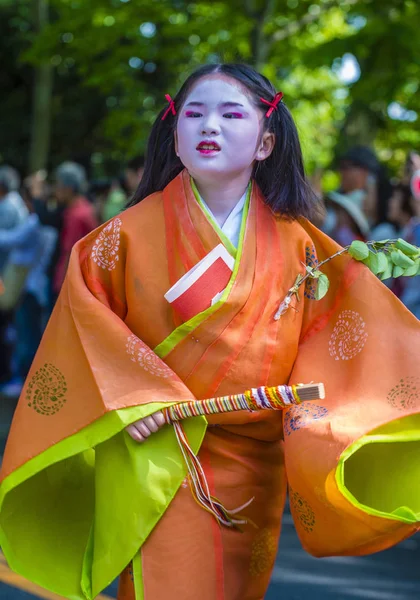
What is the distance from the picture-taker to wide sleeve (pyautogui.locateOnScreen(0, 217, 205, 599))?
9.76 ft

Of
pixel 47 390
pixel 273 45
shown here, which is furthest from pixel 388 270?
pixel 273 45

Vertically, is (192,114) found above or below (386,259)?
above

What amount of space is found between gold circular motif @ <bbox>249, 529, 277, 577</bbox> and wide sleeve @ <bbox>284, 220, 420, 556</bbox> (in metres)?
0.11

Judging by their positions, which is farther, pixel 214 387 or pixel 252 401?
pixel 214 387

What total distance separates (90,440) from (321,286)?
80 centimetres

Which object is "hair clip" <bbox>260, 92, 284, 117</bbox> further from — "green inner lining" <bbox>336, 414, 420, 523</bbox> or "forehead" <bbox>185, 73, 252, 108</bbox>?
"green inner lining" <bbox>336, 414, 420, 523</bbox>

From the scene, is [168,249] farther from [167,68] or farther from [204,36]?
[167,68]

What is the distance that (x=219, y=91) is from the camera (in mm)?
3133

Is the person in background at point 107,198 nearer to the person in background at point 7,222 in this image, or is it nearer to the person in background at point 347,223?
the person in background at point 7,222

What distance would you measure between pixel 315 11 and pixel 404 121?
1982mm

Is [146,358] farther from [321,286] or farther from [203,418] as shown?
[321,286]

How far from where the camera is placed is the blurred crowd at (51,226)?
7.15 metres

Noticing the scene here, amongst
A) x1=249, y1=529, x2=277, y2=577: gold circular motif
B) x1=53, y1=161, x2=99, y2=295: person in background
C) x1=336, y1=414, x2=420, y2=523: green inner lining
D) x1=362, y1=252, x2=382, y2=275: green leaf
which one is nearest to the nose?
x1=362, y1=252, x2=382, y2=275: green leaf

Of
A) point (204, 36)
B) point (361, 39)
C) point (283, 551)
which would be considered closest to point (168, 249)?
point (283, 551)
